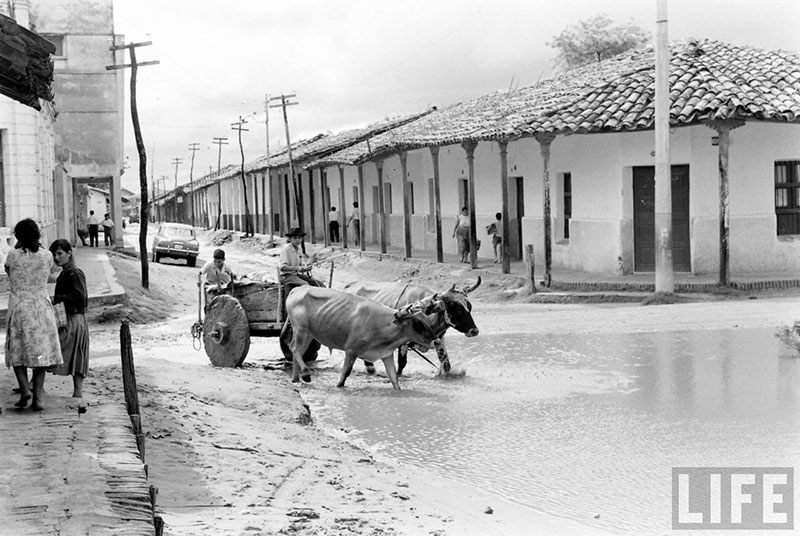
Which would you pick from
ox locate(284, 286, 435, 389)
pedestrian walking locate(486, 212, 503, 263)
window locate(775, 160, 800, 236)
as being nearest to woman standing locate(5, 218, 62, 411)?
ox locate(284, 286, 435, 389)

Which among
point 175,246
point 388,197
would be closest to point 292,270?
point 388,197

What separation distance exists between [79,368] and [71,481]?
3.09m

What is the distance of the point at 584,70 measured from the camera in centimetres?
2673

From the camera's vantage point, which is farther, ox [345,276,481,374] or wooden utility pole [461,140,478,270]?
wooden utility pole [461,140,478,270]

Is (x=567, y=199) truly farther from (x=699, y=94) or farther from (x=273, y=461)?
(x=273, y=461)

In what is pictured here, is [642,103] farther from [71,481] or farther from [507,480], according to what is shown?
[71,481]

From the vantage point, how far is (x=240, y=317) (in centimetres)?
1245

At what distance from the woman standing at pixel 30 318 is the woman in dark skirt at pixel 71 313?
24cm

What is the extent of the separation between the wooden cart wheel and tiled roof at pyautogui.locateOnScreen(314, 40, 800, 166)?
8.94 metres

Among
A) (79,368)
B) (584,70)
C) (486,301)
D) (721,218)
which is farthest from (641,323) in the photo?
(584,70)

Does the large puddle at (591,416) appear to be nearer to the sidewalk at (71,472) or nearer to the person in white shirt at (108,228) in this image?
the sidewalk at (71,472)

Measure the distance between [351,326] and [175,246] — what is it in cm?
2525

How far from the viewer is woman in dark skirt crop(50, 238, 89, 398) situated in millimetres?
8609

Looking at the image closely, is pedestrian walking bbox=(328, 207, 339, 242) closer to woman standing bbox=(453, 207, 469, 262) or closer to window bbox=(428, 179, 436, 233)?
window bbox=(428, 179, 436, 233)
